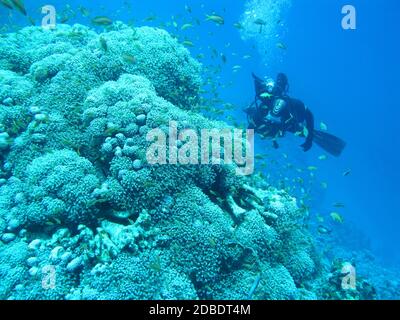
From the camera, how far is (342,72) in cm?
9606

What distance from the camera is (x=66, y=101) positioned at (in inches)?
204

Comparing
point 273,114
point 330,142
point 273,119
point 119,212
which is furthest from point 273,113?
point 119,212

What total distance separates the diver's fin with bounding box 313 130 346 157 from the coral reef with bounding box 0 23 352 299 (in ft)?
17.1

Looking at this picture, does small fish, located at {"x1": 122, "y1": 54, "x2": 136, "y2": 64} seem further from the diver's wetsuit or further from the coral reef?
the diver's wetsuit

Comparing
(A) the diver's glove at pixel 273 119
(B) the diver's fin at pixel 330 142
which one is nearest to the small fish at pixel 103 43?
(A) the diver's glove at pixel 273 119

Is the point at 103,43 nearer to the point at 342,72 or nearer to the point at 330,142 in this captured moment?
the point at 330,142

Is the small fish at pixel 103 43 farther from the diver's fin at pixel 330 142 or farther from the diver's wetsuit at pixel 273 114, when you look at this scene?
the diver's fin at pixel 330 142

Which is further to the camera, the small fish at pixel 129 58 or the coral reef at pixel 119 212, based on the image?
the small fish at pixel 129 58

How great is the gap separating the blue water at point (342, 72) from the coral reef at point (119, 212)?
43.5 meters

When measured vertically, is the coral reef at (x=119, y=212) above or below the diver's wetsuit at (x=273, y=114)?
below

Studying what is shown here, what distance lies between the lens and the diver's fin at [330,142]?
9.84 metres

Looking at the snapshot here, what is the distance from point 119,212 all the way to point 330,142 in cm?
787

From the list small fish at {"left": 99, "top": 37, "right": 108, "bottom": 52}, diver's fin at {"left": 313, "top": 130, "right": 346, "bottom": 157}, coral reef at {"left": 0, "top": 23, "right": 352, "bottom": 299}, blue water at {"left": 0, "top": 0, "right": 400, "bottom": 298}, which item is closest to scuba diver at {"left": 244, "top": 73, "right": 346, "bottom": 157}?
diver's fin at {"left": 313, "top": 130, "right": 346, "bottom": 157}
